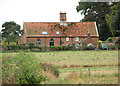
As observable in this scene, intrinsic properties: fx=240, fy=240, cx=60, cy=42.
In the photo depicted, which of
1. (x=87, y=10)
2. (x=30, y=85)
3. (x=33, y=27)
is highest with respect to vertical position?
(x=87, y=10)

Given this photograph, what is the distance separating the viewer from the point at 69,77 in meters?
7.31

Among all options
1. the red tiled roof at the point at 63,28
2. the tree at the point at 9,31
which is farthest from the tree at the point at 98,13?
the tree at the point at 9,31

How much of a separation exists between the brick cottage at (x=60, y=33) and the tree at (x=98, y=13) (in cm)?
119

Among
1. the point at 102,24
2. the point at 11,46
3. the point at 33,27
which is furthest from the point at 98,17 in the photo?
the point at 11,46

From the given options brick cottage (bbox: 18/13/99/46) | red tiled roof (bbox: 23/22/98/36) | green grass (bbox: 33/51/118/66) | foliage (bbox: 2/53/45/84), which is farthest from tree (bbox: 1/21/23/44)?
foliage (bbox: 2/53/45/84)

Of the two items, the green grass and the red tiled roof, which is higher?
the red tiled roof

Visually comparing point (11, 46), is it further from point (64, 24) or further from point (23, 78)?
point (23, 78)

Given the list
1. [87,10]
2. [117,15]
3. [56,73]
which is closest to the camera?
[56,73]

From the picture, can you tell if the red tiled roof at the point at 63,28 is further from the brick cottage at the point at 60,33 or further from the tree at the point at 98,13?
the tree at the point at 98,13

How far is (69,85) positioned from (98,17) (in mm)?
31464

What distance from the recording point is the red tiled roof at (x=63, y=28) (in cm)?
3820

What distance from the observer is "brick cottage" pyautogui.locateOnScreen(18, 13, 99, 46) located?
36709 mm

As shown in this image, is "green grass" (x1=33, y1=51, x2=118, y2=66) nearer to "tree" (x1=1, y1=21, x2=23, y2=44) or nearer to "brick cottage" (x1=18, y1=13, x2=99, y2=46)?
"tree" (x1=1, y1=21, x2=23, y2=44)

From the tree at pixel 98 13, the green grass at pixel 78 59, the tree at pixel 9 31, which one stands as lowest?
the green grass at pixel 78 59
